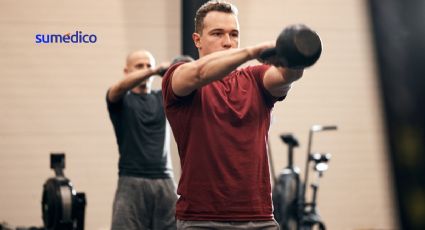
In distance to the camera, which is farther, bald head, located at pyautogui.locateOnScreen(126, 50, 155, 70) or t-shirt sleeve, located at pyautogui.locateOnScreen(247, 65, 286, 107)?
bald head, located at pyautogui.locateOnScreen(126, 50, 155, 70)

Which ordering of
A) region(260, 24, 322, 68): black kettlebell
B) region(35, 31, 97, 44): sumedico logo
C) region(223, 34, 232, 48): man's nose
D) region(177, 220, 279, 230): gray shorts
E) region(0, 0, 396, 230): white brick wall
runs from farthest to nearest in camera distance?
region(35, 31, 97, 44): sumedico logo → region(0, 0, 396, 230): white brick wall → region(223, 34, 232, 48): man's nose → region(177, 220, 279, 230): gray shorts → region(260, 24, 322, 68): black kettlebell

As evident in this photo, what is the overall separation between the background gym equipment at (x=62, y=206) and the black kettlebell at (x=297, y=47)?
237 cm

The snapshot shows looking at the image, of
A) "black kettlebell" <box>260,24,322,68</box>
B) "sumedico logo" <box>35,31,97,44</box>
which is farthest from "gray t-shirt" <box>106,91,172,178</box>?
"black kettlebell" <box>260,24,322,68</box>

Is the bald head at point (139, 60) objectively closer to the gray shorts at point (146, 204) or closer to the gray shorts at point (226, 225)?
the gray shorts at point (146, 204)

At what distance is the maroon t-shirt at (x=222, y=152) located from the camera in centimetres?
239

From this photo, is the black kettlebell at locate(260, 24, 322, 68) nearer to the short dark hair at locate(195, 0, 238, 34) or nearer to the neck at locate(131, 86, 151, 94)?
the short dark hair at locate(195, 0, 238, 34)

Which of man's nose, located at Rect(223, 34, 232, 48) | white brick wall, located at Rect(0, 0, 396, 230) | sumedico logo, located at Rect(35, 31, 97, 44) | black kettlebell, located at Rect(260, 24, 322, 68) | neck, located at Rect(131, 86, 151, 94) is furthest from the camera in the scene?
sumedico logo, located at Rect(35, 31, 97, 44)

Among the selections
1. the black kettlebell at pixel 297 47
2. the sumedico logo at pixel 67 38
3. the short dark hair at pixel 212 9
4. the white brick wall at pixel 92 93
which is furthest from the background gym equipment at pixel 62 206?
the black kettlebell at pixel 297 47

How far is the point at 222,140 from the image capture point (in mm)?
2404

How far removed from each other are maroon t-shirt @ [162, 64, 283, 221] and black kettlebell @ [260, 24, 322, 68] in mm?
375

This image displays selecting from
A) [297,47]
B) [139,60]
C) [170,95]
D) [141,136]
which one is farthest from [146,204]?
[297,47]

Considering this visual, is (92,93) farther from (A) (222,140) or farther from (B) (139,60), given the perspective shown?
(A) (222,140)

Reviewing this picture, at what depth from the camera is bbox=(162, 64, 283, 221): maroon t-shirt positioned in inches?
94.3

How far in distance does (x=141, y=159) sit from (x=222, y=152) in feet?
6.19
